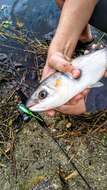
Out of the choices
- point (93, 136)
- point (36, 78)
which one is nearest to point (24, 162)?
point (93, 136)

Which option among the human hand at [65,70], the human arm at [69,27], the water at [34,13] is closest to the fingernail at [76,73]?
the human hand at [65,70]

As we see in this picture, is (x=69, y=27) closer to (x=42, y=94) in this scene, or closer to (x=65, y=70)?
(x=65, y=70)

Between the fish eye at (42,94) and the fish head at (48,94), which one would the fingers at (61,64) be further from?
the fish eye at (42,94)

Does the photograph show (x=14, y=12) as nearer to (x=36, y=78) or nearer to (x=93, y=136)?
(x=36, y=78)

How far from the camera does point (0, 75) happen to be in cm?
353

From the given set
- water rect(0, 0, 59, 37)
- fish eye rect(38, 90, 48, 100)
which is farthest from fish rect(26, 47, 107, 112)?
water rect(0, 0, 59, 37)

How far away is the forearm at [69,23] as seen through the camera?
2.85 metres

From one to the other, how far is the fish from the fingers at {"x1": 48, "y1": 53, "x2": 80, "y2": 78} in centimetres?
3

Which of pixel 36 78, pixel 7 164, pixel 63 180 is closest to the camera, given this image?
pixel 63 180

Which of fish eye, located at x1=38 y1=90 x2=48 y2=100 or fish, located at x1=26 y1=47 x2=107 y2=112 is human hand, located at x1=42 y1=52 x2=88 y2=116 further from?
fish eye, located at x1=38 y1=90 x2=48 y2=100

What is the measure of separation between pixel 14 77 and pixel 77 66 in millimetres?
1128

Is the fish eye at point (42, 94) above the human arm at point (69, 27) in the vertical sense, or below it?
below

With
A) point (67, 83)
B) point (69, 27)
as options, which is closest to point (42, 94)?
point (67, 83)

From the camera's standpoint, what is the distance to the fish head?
239 cm
